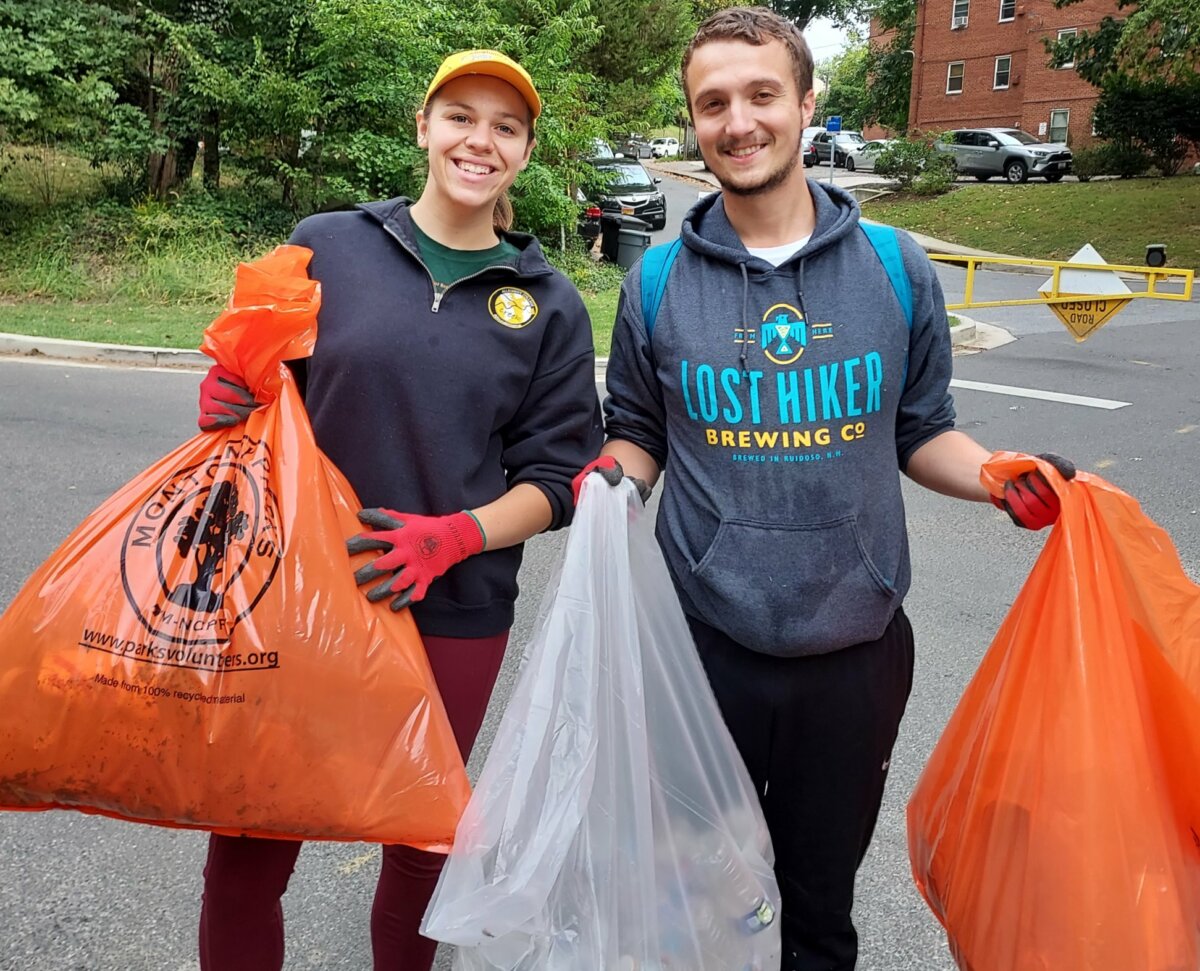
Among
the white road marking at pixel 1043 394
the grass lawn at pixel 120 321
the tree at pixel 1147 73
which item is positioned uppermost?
the tree at pixel 1147 73

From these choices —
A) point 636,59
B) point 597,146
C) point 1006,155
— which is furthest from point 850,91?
point 597,146

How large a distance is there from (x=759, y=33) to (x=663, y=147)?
163ft

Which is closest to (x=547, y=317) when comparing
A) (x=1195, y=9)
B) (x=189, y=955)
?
(x=189, y=955)

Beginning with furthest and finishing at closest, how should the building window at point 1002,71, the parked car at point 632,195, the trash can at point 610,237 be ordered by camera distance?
the building window at point 1002,71, the parked car at point 632,195, the trash can at point 610,237

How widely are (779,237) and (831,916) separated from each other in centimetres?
114

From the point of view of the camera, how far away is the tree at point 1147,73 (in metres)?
16.3

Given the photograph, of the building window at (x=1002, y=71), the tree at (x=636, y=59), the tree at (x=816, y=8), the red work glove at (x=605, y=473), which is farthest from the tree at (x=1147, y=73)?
the tree at (x=816, y=8)

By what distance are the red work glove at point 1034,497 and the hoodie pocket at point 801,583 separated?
0.22 m

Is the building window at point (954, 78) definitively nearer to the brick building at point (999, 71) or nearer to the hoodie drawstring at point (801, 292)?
the brick building at point (999, 71)

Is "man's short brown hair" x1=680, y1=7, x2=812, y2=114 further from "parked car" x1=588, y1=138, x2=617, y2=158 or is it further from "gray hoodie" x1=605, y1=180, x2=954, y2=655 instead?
"parked car" x1=588, y1=138, x2=617, y2=158

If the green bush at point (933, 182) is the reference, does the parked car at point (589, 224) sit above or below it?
below

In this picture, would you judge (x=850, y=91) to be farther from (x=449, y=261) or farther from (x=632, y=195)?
(x=449, y=261)

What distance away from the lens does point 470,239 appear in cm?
177

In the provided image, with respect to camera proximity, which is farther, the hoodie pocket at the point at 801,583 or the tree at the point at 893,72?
the tree at the point at 893,72
